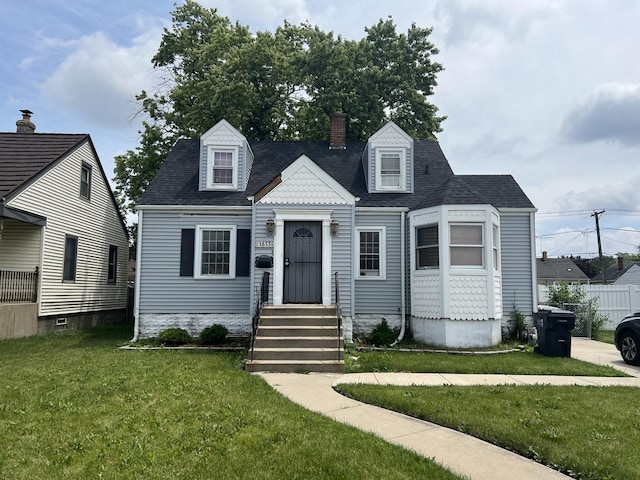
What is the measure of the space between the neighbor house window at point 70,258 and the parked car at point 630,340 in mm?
16014

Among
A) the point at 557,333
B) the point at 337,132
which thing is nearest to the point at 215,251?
the point at 337,132

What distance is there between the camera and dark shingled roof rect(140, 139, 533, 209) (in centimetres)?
1246

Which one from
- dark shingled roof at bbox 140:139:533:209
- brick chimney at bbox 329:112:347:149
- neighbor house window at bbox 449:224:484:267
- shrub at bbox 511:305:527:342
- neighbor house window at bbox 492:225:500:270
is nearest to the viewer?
neighbor house window at bbox 449:224:484:267

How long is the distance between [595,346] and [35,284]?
641 inches

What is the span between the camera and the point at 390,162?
44.4 feet

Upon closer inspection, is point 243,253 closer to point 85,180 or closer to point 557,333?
point 85,180

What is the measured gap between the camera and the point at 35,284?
43.4 feet

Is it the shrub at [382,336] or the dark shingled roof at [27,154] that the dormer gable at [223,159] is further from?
the shrub at [382,336]

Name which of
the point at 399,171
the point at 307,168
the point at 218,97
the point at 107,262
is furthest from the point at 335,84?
the point at 107,262

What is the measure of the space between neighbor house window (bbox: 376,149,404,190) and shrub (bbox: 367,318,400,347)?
13.9 ft

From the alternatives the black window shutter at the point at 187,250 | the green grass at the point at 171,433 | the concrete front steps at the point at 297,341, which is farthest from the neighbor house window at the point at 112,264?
the green grass at the point at 171,433

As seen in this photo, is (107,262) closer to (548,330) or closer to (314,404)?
(314,404)

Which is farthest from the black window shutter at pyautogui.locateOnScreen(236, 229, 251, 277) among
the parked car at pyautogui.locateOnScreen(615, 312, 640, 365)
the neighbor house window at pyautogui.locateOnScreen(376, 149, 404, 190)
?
the parked car at pyautogui.locateOnScreen(615, 312, 640, 365)

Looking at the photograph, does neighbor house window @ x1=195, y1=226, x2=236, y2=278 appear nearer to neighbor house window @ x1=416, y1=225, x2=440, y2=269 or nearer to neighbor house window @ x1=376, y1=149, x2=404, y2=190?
neighbor house window @ x1=376, y1=149, x2=404, y2=190
